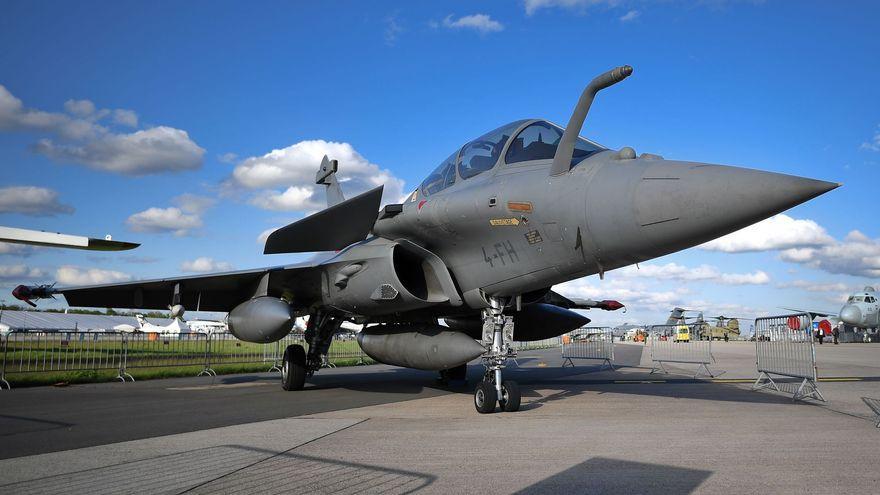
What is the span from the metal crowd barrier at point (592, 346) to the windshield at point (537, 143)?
11.7 m

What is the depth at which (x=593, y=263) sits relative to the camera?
602 centimetres

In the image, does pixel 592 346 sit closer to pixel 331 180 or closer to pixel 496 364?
pixel 331 180

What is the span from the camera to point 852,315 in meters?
35.1

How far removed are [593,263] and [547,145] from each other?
1.57 metres

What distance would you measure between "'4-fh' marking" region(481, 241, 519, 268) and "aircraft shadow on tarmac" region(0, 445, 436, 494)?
11.1ft

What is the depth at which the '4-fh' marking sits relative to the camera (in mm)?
6809

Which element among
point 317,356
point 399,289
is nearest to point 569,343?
point 317,356

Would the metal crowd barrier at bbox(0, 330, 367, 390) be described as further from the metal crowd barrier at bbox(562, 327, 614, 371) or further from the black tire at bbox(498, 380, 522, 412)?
the metal crowd barrier at bbox(562, 327, 614, 371)

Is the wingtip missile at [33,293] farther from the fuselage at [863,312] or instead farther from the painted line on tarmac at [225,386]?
the fuselage at [863,312]

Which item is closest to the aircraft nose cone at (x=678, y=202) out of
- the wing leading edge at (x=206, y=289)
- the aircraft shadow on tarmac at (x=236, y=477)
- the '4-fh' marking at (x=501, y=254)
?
the '4-fh' marking at (x=501, y=254)

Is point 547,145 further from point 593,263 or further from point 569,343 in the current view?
point 569,343

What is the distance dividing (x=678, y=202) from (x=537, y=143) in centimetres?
225

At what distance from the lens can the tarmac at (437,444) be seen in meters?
3.59

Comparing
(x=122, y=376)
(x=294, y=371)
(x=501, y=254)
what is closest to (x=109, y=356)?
(x=122, y=376)
